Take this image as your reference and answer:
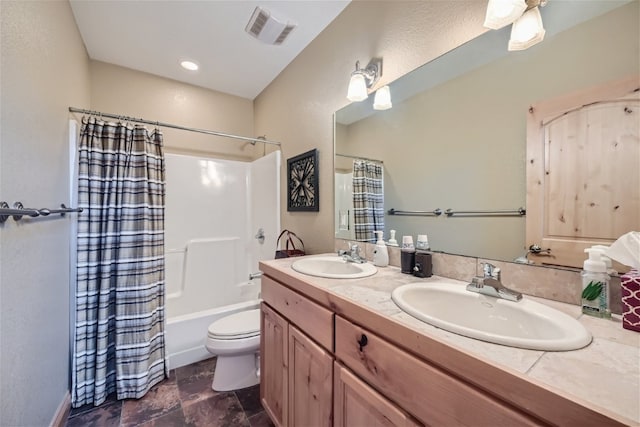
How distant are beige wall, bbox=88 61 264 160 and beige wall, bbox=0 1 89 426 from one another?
67 cm

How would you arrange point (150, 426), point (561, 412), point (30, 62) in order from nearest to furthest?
point (561, 412)
point (30, 62)
point (150, 426)

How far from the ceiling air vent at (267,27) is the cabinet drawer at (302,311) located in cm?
167

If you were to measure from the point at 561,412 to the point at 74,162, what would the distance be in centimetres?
241

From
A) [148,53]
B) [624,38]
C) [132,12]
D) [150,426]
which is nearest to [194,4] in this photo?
[132,12]

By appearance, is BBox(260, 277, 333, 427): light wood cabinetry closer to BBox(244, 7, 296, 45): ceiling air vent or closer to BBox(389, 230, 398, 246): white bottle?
BBox(389, 230, 398, 246): white bottle

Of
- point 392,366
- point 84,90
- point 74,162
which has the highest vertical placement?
point 84,90

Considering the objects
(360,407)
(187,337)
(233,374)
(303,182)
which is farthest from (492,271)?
(187,337)

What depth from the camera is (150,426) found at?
139 centimetres

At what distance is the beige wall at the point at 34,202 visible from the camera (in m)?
0.90

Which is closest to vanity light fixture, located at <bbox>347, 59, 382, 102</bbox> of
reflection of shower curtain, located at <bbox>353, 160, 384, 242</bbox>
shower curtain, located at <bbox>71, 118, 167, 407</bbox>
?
reflection of shower curtain, located at <bbox>353, 160, 384, 242</bbox>

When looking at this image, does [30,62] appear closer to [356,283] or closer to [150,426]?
[356,283]

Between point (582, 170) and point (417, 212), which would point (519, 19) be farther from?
point (417, 212)

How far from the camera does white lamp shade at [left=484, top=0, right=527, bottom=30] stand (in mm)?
857

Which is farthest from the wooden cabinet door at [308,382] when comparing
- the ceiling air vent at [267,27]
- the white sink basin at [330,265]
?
the ceiling air vent at [267,27]
